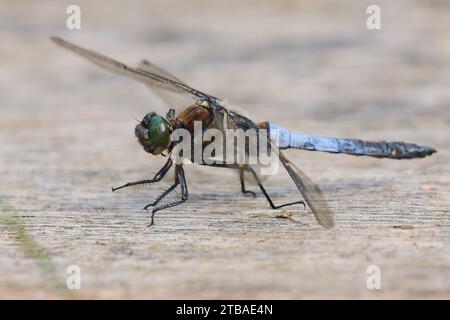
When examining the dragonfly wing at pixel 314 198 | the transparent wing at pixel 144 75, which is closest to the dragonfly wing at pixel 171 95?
the transparent wing at pixel 144 75

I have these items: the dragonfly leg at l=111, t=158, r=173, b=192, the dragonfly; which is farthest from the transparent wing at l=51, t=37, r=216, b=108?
the dragonfly leg at l=111, t=158, r=173, b=192

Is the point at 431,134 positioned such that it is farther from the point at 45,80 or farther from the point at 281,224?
the point at 45,80

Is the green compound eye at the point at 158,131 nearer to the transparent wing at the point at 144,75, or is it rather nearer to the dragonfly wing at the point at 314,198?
the transparent wing at the point at 144,75

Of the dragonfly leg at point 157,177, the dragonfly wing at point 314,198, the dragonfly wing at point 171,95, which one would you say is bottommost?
the dragonfly wing at point 314,198

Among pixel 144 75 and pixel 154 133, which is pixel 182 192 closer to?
pixel 154 133

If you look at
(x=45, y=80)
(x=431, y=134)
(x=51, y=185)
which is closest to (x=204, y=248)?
(x=51, y=185)

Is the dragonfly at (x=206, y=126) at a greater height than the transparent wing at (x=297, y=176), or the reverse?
the dragonfly at (x=206, y=126)

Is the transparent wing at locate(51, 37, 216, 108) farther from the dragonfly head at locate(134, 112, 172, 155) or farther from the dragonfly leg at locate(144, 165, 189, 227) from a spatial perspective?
the dragonfly leg at locate(144, 165, 189, 227)
